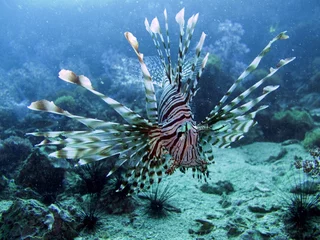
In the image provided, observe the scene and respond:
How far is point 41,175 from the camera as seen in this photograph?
15.1 ft

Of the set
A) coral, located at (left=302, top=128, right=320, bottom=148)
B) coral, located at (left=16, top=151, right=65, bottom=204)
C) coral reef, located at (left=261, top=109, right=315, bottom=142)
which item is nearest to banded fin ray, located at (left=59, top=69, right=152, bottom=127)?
coral, located at (left=16, top=151, right=65, bottom=204)

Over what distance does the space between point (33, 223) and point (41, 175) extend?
2009 millimetres

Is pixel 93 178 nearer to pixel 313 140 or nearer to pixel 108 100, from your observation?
pixel 108 100

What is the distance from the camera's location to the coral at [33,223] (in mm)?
2701

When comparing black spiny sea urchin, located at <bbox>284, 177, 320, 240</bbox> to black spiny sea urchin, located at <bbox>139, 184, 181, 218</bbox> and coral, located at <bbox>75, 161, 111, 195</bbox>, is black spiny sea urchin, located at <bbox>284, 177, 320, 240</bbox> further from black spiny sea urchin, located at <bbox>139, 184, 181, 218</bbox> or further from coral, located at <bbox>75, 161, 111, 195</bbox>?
coral, located at <bbox>75, 161, 111, 195</bbox>

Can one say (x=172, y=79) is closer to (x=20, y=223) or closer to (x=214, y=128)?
(x=214, y=128)

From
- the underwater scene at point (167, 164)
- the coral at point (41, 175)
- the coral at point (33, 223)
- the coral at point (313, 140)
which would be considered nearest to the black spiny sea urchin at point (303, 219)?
the underwater scene at point (167, 164)

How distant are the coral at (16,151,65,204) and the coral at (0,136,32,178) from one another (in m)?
2.01

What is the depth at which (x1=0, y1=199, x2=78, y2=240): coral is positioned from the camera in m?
2.70

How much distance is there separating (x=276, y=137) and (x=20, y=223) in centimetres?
850

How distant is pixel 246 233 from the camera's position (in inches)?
123

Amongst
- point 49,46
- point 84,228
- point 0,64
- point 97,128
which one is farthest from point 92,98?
point 0,64

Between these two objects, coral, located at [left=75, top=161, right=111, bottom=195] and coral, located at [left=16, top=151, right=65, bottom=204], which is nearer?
coral, located at [left=75, top=161, right=111, bottom=195]

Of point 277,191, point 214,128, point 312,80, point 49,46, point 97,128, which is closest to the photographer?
point 97,128
